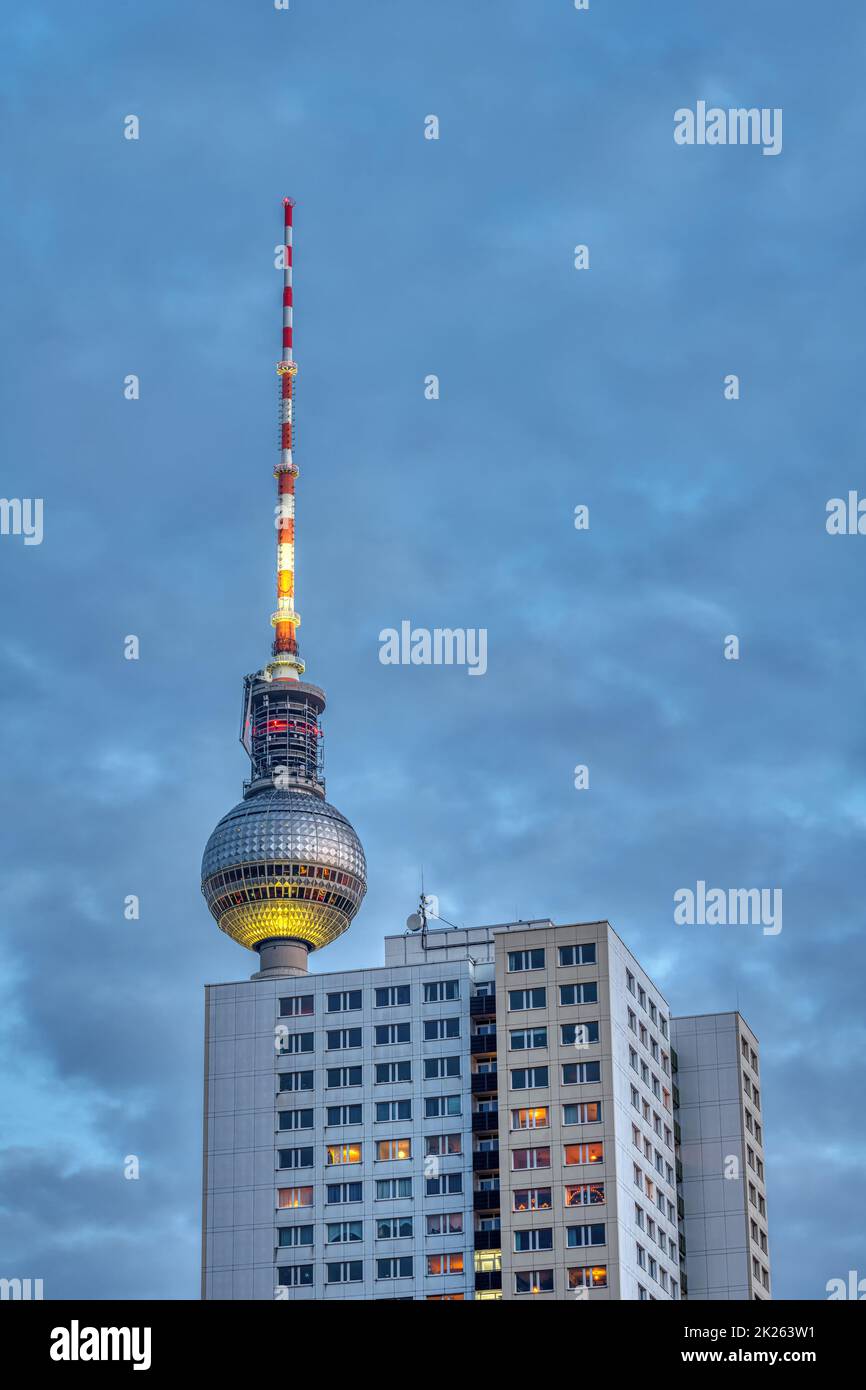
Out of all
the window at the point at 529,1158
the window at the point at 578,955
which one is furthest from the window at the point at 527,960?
the window at the point at 529,1158

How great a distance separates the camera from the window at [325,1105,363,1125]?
186 m

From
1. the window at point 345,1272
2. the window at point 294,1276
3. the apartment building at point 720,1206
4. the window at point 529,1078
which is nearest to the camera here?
the window at point 529,1078

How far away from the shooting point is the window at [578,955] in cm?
17912

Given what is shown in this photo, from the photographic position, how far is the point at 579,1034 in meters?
177

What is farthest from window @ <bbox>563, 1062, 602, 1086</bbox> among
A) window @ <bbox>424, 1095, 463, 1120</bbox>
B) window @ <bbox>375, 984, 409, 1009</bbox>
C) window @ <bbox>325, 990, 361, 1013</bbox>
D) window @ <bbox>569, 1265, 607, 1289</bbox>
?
window @ <bbox>325, 990, 361, 1013</bbox>

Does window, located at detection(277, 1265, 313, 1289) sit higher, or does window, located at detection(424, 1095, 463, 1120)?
window, located at detection(424, 1095, 463, 1120)

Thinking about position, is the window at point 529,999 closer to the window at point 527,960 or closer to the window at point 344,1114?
the window at point 527,960

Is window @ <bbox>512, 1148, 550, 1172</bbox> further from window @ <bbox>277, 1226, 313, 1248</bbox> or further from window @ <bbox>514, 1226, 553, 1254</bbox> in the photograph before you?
window @ <bbox>277, 1226, 313, 1248</bbox>

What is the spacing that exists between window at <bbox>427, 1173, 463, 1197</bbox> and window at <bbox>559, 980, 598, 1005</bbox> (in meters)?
17.5

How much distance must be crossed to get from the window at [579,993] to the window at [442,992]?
1302 centimetres

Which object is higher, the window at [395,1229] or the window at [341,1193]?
the window at [341,1193]

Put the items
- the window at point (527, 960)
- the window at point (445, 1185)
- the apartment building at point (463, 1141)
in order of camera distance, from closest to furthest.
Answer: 1. the apartment building at point (463, 1141)
2. the window at point (445, 1185)
3. the window at point (527, 960)
